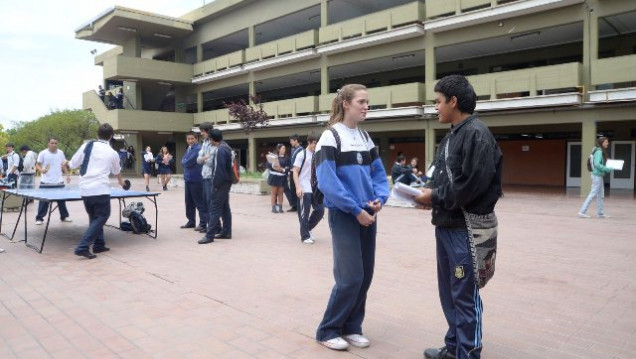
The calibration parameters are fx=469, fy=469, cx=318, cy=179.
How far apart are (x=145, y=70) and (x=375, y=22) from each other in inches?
644

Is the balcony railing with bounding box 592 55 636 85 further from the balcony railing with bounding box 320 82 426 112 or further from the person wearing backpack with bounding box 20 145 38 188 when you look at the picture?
the person wearing backpack with bounding box 20 145 38 188

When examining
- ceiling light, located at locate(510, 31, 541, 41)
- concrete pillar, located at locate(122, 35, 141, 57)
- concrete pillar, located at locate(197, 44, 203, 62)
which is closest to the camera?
ceiling light, located at locate(510, 31, 541, 41)

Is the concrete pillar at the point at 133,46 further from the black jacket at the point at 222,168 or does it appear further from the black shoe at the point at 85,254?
the black shoe at the point at 85,254

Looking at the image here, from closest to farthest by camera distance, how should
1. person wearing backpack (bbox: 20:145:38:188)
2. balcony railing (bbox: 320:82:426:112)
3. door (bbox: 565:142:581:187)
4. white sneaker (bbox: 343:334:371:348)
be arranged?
1. white sneaker (bbox: 343:334:371:348)
2. person wearing backpack (bbox: 20:145:38:188)
3. balcony railing (bbox: 320:82:426:112)
4. door (bbox: 565:142:581:187)

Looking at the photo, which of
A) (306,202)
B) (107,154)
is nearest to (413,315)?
(306,202)

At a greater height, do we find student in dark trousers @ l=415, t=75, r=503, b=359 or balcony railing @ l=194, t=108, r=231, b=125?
balcony railing @ l=194, t=108, r=231, b=125

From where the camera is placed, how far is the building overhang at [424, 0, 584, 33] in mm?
15961

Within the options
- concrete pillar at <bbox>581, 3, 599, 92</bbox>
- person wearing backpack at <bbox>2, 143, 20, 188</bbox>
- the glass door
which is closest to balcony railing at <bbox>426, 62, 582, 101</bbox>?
concrete pillar at <bbox>581, 3, 599, 92</bbox>

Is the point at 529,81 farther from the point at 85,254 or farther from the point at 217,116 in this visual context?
the point at 217,116

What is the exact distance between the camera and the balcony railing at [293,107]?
936 inches

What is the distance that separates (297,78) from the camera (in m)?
27.8

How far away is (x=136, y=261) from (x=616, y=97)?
14932 mm

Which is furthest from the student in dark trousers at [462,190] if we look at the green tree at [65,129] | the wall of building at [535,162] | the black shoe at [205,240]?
the green tree at [65,129]

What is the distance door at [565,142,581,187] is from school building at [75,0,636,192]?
0.16 feet
